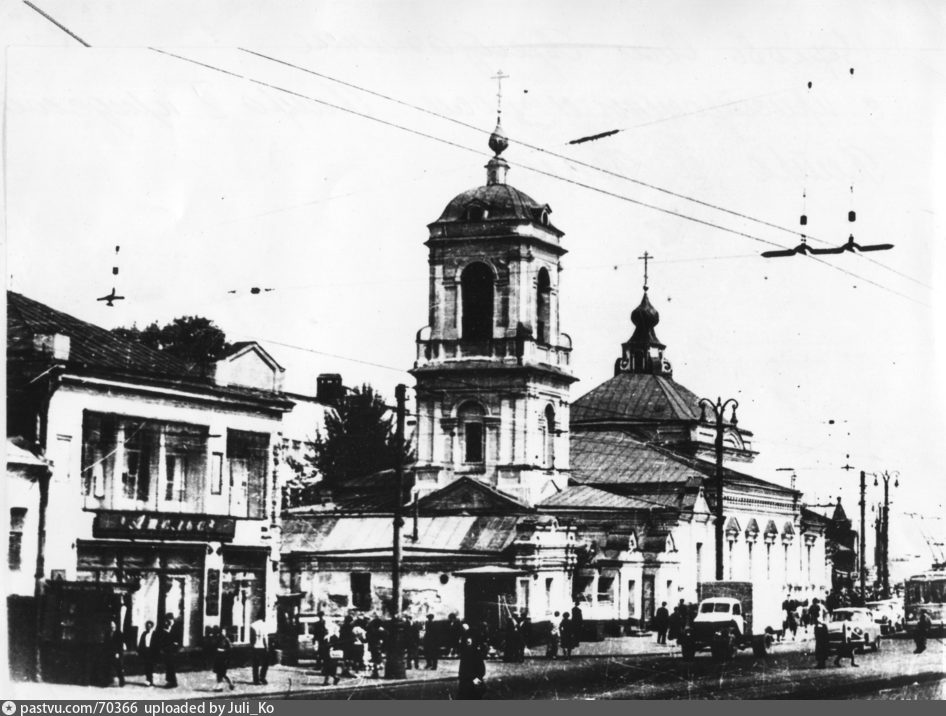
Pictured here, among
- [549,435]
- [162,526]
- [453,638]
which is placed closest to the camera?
[162,526]

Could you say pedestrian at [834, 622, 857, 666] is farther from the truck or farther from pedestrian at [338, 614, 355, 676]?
pedestrian at [338, 614, 355, 676]

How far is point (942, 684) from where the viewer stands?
84.2 ft

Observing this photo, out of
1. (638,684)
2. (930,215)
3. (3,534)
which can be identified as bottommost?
(638,684)

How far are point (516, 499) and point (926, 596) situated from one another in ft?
30.7

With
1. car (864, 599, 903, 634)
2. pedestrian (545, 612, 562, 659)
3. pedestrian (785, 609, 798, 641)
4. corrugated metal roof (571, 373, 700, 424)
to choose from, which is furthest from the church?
corrugated metal roof (571, 373, 700, 424)

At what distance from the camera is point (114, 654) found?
23.6m

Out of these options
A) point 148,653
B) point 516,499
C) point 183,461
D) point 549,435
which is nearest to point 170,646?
point 148,653

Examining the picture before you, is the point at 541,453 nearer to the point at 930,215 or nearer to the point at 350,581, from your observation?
the point at 350,581

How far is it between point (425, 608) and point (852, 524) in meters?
18.7

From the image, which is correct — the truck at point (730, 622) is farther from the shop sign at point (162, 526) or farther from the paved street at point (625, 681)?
the shop sign at point (162, 526)

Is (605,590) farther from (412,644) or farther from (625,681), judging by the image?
(625,681)

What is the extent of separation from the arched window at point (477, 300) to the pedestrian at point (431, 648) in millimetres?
11846

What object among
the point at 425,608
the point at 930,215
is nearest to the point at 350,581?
the point at 425,608

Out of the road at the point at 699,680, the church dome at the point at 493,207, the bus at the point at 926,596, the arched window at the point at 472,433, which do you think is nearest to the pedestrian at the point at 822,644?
the road at the point at 699,680
